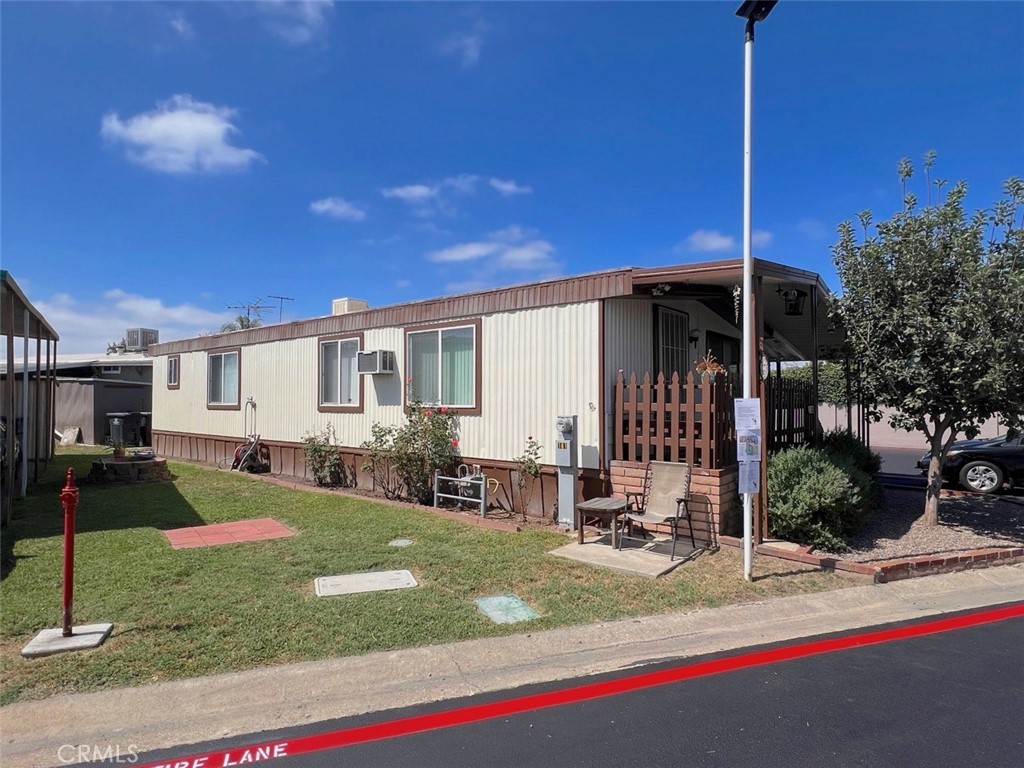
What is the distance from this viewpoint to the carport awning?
24.8 feet

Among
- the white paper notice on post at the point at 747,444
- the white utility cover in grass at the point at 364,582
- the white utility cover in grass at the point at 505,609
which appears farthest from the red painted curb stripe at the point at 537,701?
the white utility cover in grass at the point at 364,582

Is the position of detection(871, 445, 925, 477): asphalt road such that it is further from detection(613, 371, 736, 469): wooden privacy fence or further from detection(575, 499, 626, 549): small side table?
detection(575, 499, 626, 549): small side table

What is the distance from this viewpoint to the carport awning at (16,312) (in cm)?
756

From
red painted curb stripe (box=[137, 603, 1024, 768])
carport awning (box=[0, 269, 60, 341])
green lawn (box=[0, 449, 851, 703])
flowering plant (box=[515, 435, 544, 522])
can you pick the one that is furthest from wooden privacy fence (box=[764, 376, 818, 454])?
carport awning (box=[0, 269, 60, 341])

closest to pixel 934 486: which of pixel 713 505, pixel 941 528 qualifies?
pixel 941 528

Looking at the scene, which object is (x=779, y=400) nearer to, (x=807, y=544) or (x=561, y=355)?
(x=807, y=544)

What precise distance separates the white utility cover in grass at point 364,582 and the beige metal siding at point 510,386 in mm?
3010

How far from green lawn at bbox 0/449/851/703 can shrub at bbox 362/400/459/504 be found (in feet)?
3.89

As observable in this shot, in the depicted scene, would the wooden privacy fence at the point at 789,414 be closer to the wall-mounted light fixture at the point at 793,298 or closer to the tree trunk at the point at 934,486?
the wall-mounted light fixture at the point at 793,298

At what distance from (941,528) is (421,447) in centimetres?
701

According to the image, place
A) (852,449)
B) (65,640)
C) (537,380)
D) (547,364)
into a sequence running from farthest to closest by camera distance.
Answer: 1. (852,449)
2. (537,380)
3. (547,364)
4. (65,640)

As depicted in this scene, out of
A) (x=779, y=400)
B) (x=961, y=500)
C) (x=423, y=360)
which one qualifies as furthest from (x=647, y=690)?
(x=961, y=500)

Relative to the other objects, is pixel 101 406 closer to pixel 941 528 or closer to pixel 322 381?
pixel 322 381

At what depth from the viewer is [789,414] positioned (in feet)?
28.9
